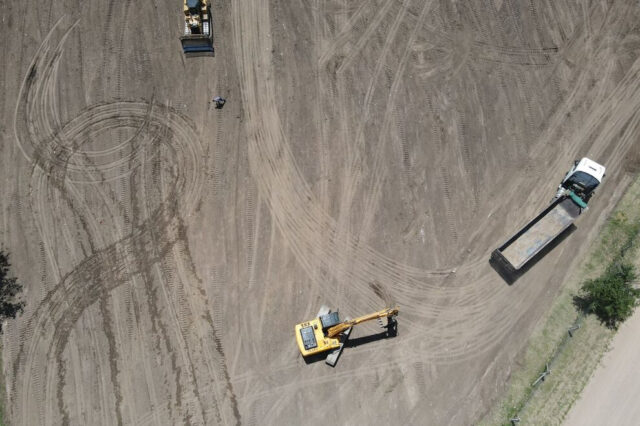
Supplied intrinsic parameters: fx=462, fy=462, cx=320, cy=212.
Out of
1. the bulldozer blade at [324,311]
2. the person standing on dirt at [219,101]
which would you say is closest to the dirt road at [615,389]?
the bulldozer blade at [324,311]

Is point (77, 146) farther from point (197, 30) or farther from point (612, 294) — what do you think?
point (612, 294)

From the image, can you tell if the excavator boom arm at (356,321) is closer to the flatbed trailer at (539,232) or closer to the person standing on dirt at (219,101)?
the flatbed trailer at (539,232)

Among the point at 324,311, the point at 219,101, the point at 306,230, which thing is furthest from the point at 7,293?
the point at 324,311

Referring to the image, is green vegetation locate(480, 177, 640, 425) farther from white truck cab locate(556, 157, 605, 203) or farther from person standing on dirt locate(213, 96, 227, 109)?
person standing on dirt locate(213, 96, 227, 109)

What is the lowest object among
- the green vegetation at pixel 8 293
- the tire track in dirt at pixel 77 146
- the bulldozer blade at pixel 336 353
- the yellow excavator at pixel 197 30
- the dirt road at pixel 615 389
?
the dirt road at pixel 615 389

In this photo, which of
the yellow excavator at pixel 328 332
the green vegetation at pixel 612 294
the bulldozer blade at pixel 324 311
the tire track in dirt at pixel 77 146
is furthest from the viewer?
the tire track in dirt at pixel 77 146
